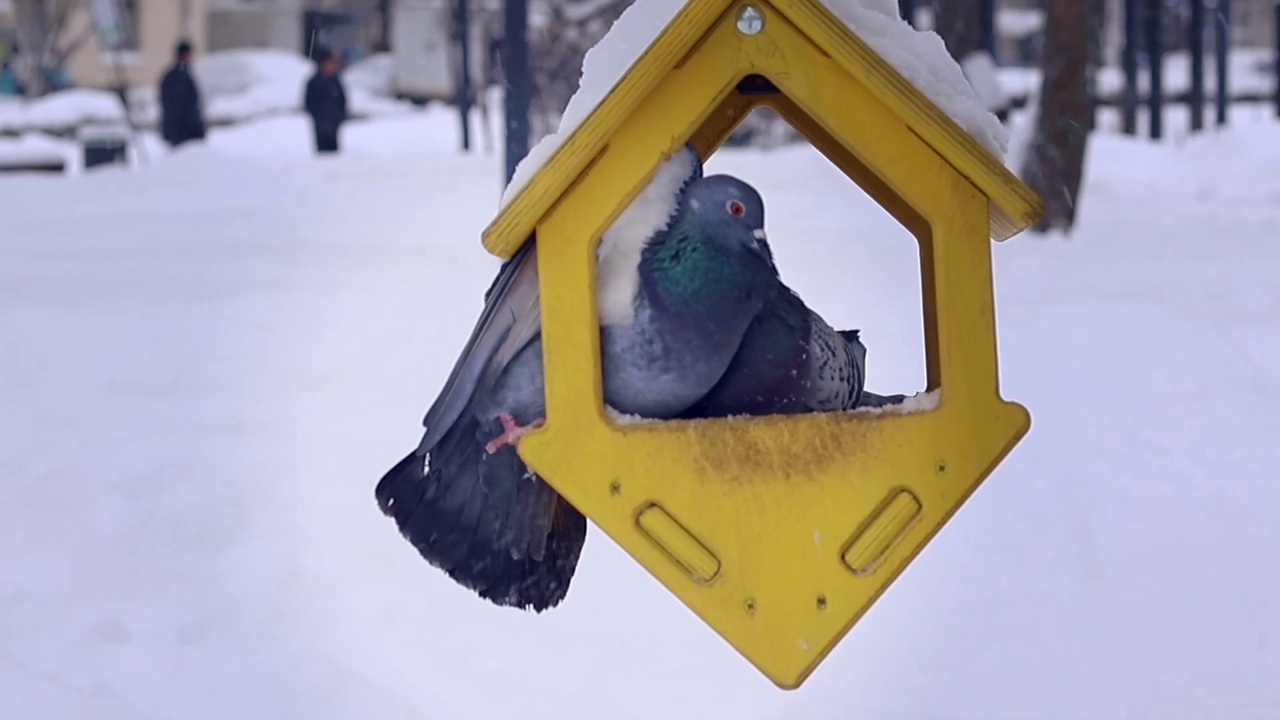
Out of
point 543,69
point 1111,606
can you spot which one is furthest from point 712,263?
point 543,69

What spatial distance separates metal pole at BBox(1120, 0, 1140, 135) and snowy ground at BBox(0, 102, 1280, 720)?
863cm

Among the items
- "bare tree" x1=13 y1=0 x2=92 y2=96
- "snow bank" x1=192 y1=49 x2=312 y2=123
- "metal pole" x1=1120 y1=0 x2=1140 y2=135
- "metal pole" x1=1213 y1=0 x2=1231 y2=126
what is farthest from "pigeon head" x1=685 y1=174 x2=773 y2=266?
"bare tree" x1=13 y1=0 x2=92 y2=96

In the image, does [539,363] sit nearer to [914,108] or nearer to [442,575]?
[914,108]

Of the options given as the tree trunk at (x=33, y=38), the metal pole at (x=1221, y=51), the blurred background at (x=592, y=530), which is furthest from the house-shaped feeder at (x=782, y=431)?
the tree trunk at (x=33, y=38)

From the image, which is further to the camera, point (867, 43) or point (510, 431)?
point (510, 431)

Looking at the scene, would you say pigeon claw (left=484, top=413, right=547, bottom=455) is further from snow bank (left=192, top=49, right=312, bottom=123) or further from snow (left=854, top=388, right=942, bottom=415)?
snow bank (left=192, top=49, right=312, bottom=123)

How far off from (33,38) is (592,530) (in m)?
28.1

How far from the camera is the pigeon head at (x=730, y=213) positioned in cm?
172

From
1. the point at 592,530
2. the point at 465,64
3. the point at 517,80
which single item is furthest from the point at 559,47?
the point at 592,530

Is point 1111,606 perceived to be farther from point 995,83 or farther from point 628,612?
point 995,83

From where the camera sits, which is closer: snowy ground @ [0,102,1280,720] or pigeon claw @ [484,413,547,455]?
pigeon claw @ [484,413,547,455]

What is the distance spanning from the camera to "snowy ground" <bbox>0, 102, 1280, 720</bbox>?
2650mm

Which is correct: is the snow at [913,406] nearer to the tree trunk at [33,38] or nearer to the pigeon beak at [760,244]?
the pigeon beak at [760,244]

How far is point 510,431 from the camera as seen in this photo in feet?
5.81
